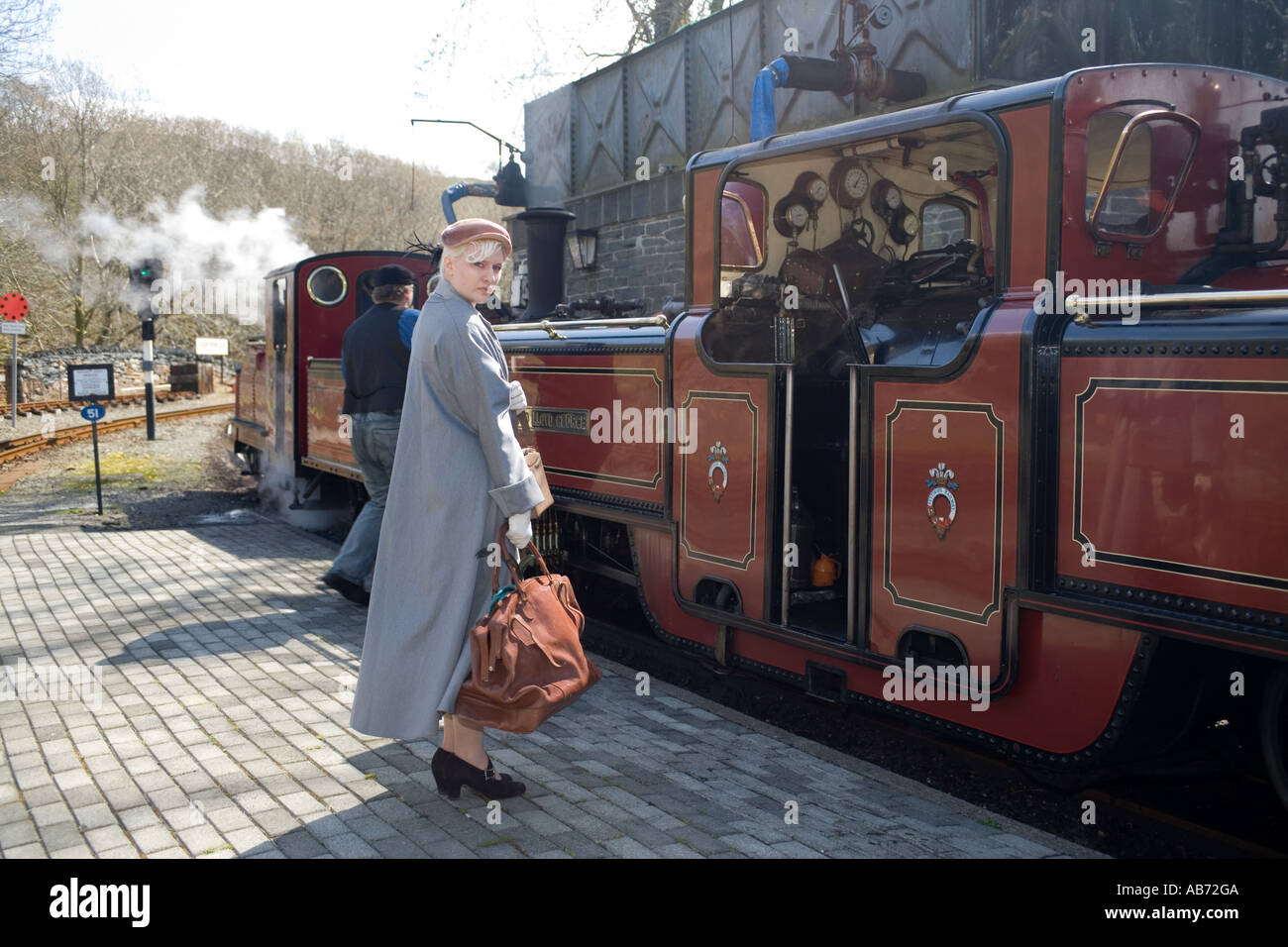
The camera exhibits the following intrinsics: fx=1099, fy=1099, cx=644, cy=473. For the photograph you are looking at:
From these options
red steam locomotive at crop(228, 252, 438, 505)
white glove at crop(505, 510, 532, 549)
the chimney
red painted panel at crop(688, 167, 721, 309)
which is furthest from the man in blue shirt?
white glove at crop(505, 510, 532, 549)

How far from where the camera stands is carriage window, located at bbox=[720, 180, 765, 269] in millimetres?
5199

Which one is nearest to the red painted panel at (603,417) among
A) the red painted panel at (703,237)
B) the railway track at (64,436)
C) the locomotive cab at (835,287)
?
the red painted panel at (703,237)

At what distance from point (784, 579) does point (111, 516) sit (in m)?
8.57

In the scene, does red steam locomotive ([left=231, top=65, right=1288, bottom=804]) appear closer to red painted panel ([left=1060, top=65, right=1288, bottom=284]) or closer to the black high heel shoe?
red painted panel ([left=1060, top=65, right=1288, bottom=284])

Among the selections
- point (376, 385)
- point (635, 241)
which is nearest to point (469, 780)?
point (376, 385)

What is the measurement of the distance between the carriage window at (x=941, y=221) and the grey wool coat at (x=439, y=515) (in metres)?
2.35

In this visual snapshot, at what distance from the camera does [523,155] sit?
742 inches

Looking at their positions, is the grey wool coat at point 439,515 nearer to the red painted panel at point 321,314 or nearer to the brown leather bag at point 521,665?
the brown leather bag at point 521,665

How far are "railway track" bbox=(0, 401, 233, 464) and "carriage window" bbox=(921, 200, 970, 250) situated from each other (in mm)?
14909

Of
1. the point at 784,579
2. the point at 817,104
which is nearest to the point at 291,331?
the point at 817,104

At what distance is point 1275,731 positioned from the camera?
3234mm

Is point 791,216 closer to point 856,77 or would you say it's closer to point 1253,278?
point 1253,278

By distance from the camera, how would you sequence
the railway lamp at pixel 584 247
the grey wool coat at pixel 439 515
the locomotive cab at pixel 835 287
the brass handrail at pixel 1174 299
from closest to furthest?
the brass handrail at pixel 1174 299
the grey wool coat at pixel 439 515
the locomotive cab at pixel 835 287
the railway lamp at pixel 584 247

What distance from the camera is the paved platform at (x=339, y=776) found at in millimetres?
3338
